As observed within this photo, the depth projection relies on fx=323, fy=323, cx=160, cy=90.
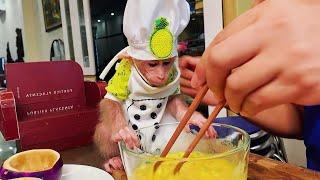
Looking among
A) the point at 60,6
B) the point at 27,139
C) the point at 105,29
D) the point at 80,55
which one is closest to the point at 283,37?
the point at 27,139

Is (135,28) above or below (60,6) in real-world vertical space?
below

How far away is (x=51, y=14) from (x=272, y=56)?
321 cm

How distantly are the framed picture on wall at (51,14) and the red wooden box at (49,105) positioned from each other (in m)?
2.17

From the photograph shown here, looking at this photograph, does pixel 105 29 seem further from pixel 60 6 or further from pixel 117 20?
pixel 60 6

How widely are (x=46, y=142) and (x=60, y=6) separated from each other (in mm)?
2222

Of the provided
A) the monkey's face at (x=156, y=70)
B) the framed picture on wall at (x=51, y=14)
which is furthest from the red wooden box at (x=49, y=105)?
the framed picture on wall at (x=51, y=14)

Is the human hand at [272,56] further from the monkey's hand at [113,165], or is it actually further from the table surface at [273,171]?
the monkey's hand at [113,165]

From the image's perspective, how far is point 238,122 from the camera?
36.2 inches

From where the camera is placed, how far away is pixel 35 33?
3693mm

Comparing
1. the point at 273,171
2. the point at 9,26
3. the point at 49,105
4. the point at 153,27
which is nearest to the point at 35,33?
the point at 9,26

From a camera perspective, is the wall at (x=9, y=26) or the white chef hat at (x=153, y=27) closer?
the white chef hat at (x=153, y=27)

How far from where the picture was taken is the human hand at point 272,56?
7.9 inches

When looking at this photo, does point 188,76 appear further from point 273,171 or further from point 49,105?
point 49,105

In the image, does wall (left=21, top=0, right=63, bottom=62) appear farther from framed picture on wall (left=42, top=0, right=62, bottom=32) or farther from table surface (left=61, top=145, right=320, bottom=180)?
table surface (left=61, top=145, right=320, bottom=180)
